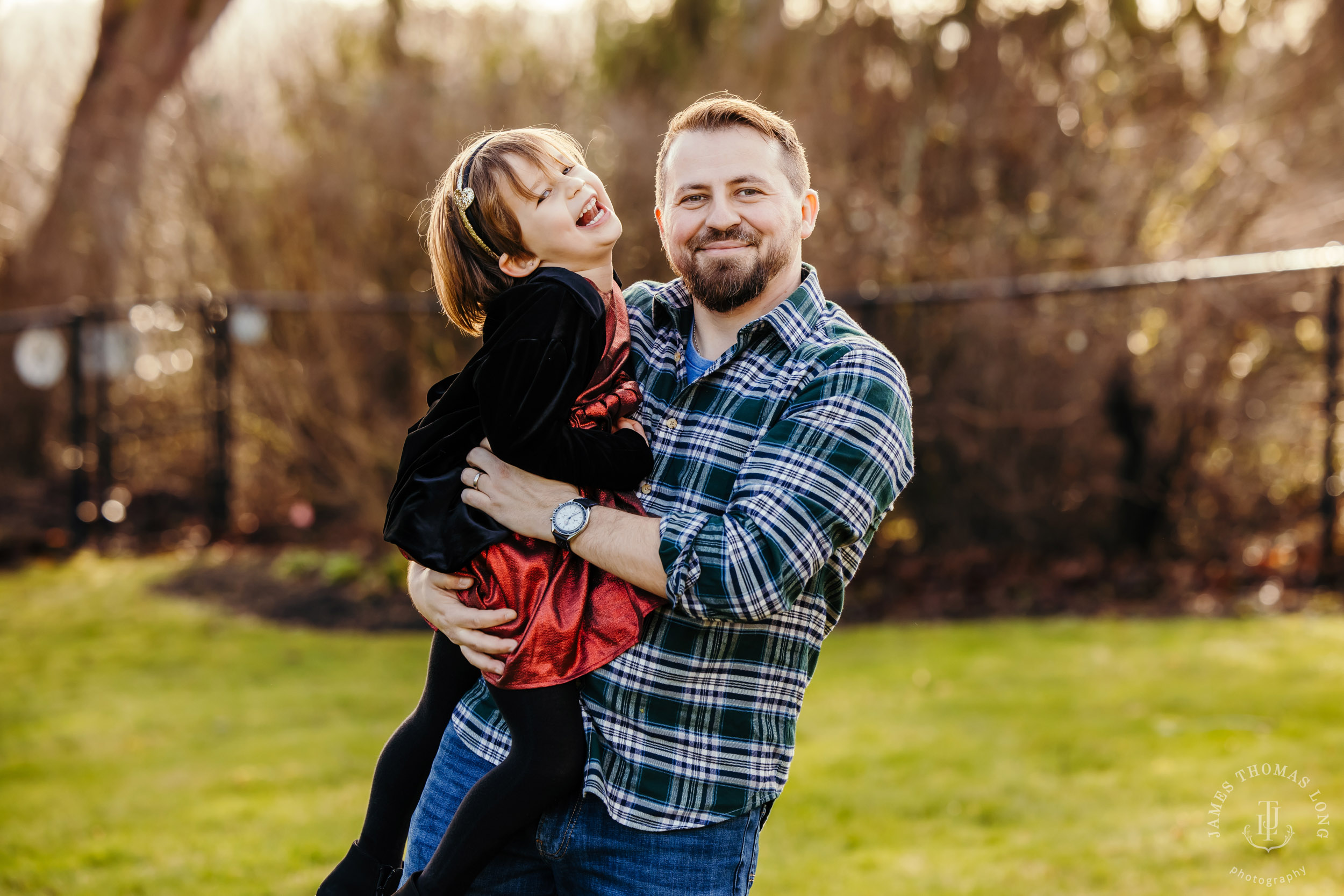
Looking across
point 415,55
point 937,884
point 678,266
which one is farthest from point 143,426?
point 678,266

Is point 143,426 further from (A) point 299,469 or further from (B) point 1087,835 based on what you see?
(B) point 1087,835

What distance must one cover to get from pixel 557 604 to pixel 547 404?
355 mm

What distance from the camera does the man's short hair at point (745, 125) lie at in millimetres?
2248

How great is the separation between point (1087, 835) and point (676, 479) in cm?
274

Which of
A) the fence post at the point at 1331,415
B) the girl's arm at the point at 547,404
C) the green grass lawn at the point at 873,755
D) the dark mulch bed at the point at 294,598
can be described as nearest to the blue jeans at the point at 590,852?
the girl's arm at the point at 547,404

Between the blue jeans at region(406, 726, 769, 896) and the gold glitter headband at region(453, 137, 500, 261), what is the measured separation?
3.16 ft

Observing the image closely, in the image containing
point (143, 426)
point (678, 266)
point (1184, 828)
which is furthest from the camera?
point (143, 426)

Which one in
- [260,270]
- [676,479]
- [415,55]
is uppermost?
[415,55]

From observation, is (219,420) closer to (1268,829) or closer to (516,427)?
(1268,829)

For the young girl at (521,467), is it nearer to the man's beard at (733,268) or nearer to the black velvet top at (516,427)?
the black velvet top at (516,427)

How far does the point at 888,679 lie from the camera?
589cm
